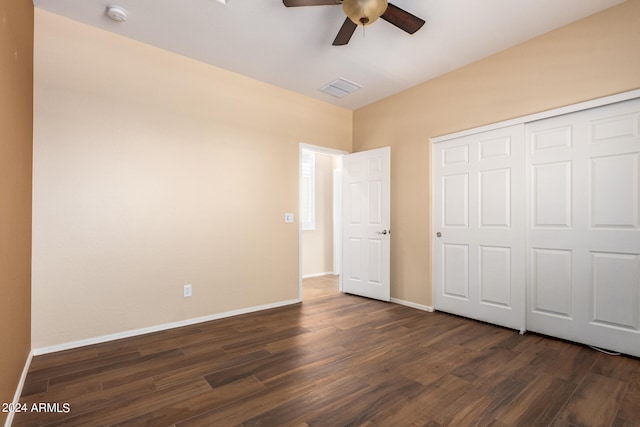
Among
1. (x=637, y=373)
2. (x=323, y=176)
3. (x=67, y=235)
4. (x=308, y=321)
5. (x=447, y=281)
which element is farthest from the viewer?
(x=323, y=176)

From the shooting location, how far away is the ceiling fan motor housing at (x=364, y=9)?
1.98m

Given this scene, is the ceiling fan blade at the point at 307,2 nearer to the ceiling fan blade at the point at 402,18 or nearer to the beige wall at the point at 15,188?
the ceiling fan blade at the point at 402,18

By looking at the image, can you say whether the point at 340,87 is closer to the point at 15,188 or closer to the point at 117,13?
the point at 117,13

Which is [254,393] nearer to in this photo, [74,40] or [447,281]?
[447,281]

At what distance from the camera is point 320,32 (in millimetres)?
2795

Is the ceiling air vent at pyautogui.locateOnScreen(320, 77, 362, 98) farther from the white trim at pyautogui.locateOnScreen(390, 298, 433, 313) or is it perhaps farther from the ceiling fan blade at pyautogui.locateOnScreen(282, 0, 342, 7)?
the white trim at pyautogui.locateOnScreen(390, 298, 433, 313)

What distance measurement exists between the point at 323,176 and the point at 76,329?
457 centimetres

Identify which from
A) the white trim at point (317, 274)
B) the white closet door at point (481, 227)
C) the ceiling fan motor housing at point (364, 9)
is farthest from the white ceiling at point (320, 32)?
the white trim at point (317, 274)

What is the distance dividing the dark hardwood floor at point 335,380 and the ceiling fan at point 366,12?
98.7 inches

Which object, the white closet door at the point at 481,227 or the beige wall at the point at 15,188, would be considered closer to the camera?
the beige wall at the point at 15,188

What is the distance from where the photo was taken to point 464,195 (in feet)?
11.4

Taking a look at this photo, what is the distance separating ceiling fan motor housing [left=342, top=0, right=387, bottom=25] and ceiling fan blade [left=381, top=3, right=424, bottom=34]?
181 millimetres

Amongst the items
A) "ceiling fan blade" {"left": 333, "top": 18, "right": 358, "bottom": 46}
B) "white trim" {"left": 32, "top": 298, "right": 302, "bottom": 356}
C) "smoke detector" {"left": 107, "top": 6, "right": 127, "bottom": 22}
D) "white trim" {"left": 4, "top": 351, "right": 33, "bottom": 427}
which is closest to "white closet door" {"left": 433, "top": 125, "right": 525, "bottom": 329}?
"ceiling fan blade" {"left": 333, "top": 18, "right": 358, "bottom": 46}

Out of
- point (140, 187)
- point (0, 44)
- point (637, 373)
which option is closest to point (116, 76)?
point (140, 187)
